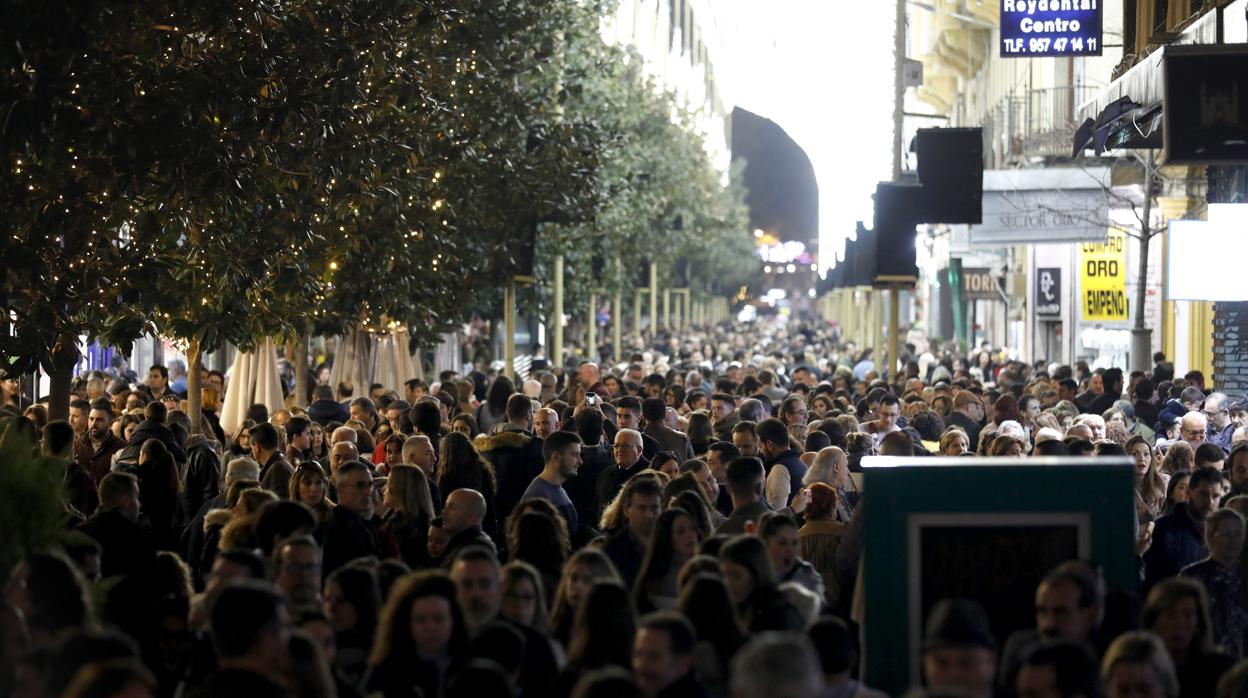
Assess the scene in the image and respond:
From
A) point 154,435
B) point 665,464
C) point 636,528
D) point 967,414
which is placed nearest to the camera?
point 636,528

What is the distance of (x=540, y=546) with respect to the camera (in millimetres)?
8820

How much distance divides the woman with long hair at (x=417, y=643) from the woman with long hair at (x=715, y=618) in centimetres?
78

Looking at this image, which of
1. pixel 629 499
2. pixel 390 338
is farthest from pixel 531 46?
pixel 629 499

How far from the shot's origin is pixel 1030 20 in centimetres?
2425

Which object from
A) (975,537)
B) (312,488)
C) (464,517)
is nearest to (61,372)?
(312,488)

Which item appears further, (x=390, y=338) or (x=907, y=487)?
(x=390, y=338)

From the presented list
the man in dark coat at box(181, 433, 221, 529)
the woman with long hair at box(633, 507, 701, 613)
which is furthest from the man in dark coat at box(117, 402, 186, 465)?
the woman with long hair at box(633, 507, 701, 613)

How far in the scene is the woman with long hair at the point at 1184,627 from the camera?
7.13 metres

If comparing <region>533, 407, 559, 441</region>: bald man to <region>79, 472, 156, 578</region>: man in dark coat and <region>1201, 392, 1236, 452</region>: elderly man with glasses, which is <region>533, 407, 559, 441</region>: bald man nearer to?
<region>79, 472, 156, 578</region>: man in dark coat

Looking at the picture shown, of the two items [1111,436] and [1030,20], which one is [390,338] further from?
[1111,436]

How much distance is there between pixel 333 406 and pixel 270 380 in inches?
133

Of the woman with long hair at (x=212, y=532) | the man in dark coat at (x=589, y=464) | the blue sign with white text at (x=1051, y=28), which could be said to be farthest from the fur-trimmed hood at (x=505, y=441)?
the blue sign with white text at (x=1051, y=28)

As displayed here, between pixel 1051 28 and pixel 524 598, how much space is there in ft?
59.4

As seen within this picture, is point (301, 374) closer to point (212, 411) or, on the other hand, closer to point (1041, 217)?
point (212, 411)
